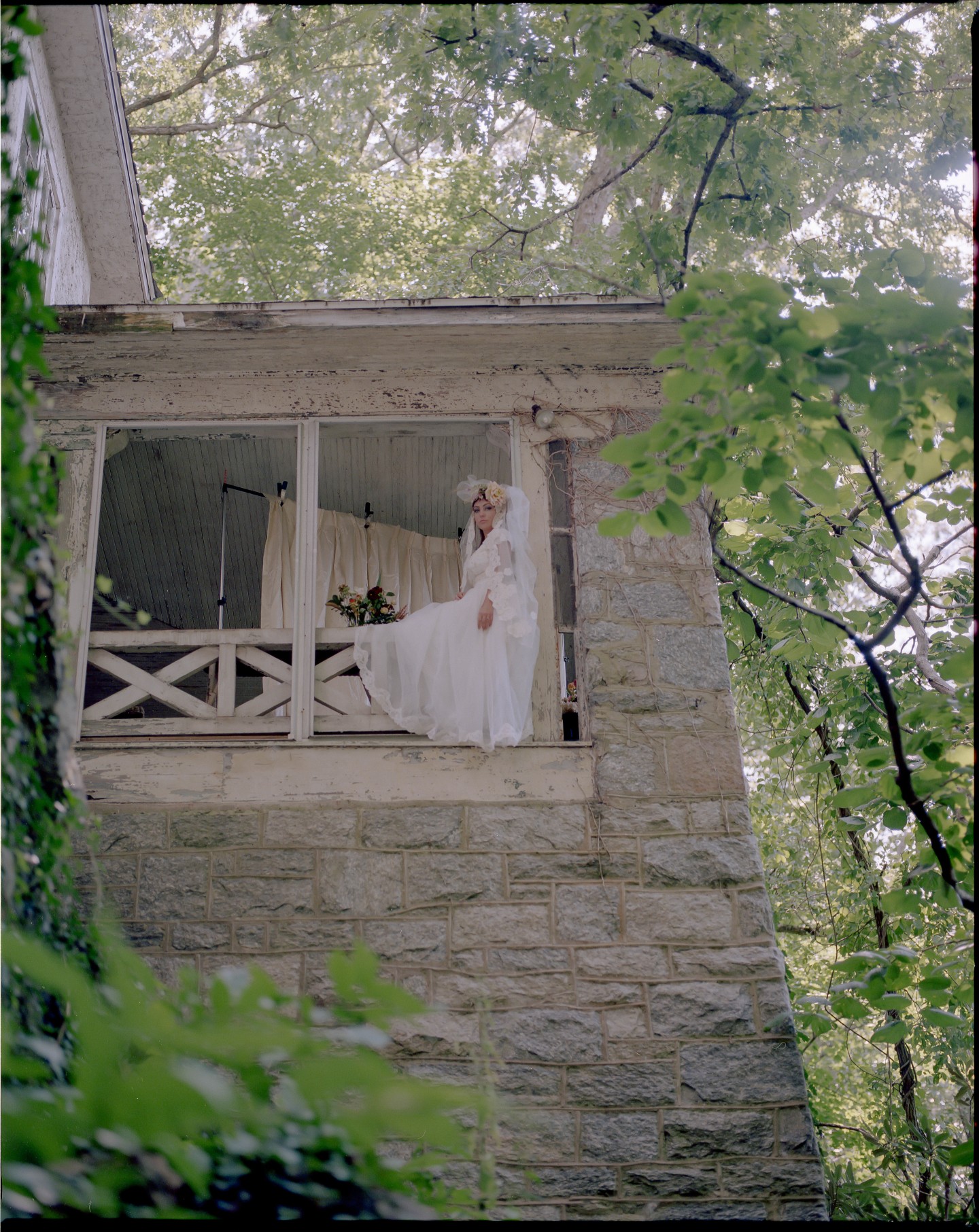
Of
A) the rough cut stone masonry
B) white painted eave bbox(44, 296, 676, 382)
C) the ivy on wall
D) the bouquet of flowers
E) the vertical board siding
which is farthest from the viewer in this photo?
the vertical board siding

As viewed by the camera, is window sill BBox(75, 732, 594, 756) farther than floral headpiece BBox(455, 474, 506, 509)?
No

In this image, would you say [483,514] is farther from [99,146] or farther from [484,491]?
[99,146]

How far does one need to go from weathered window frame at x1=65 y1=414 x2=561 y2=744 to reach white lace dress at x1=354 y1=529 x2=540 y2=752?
13cm

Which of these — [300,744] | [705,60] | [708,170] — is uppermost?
[705,60]

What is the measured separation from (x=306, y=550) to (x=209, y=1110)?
3.61m

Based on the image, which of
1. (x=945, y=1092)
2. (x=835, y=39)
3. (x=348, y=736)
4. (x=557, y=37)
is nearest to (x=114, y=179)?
(x=557, y=37)

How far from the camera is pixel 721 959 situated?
4.73 m

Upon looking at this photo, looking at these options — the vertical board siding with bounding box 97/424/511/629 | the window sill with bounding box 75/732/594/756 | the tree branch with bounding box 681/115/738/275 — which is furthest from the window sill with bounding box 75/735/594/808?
the tree branch with bounding box 681/115/738/275

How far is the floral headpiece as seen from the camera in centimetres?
548

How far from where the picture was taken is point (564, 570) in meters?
6.08

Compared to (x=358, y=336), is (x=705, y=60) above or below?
above

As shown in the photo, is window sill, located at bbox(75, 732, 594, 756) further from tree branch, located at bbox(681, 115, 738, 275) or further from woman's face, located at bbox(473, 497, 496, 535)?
tree branch, located at bbox(681, 115, 738, 275)

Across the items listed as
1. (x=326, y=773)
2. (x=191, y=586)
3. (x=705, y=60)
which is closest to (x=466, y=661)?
(x=326, y=773)

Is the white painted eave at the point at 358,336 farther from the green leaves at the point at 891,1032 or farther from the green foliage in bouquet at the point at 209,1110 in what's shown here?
the green foliage in bouquet at the point at 209,1110
